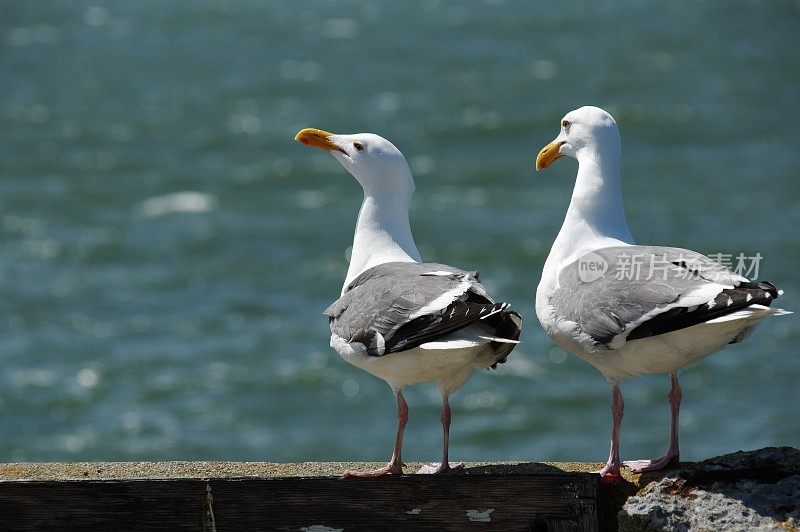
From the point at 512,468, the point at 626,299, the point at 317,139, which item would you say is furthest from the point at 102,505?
the point at 317,139

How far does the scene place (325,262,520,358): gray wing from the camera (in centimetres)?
540

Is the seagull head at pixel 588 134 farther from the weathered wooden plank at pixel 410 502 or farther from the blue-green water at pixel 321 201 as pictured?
the blue-green water at pixel 321 201

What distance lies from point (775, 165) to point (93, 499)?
20652 millimetres

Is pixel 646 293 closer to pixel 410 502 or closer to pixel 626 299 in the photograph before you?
pixel 626 299

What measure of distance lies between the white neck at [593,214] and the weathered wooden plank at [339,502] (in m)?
1.49

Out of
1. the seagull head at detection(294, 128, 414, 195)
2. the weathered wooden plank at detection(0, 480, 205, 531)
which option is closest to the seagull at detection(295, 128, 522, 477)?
the seagull head at detection(294, 128, 414, 195)

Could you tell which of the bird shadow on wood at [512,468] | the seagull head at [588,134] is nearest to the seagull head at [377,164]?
the seagull head at [588,134]

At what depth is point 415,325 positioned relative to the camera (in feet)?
18.0

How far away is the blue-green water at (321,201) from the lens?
16.5 m

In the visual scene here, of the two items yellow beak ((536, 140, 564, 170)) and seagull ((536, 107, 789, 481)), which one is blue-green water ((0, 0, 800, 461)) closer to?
yellow beak ((536, 140, 564, 170))

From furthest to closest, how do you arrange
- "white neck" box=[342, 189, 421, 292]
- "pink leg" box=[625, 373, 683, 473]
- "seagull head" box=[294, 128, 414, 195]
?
"seagull head" box=[294, 128, 414, 195], "white neck" box=[342, 189, 421, 292], "pink leg" box=[625, 373, 683, 473]

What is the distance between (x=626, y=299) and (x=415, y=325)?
881mm

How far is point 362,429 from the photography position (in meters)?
16.0

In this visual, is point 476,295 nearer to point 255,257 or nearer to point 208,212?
point 255,257
